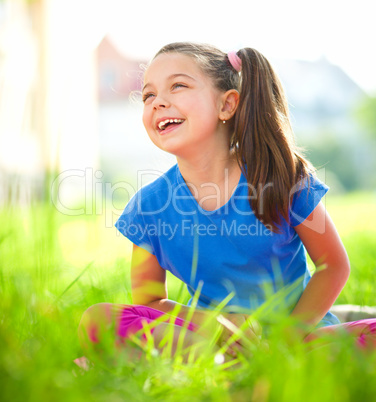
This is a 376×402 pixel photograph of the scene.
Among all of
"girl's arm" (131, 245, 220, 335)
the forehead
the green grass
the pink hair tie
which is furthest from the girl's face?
the green grass

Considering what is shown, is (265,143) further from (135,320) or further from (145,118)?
(135,320)

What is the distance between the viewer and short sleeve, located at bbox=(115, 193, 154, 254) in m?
1.55

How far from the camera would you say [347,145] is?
14.5 meters

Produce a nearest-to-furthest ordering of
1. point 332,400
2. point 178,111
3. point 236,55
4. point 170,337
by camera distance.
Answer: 1. point 332,400
2. point 170,337
3. point 178,111
4. point 236,55

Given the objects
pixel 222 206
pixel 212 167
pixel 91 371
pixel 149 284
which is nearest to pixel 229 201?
pixel 222 206

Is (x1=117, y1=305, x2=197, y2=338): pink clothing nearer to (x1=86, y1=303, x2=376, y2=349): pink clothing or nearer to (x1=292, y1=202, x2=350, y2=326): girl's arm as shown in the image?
(x1=86, y1=303, x2=376, y2=349): pink clothing

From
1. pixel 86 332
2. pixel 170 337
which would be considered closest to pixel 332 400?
pixel 170 337

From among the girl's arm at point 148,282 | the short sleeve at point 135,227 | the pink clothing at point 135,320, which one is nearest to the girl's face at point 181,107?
the short sleeve at point 135,227

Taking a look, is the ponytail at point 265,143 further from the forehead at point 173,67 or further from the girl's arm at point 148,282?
the girl's arm at point 148,282

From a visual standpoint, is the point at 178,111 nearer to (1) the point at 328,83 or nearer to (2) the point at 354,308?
(2) the point at 354,308

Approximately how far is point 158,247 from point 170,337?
62 centimetres

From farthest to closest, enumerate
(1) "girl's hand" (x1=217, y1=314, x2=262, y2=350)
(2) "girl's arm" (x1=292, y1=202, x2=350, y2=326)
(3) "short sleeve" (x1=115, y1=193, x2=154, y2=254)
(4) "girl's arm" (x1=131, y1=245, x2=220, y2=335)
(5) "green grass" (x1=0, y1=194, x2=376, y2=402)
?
1. (3) "short sleeve" (x1=115, y1=193, x2=154, y2=254)
2. (4) "girl's arm" (x1=131, y1=245, x2=220, y2=335)
3. (2) "girl's arm" (x1=292, y1=202, x2=350, y2=326)
4. (1) "girl's hand" (x1=217, y1=314, x2=262, y2=350)
5. (5) "green grass" (x1=0, y1=194, x2=376, y2=402)

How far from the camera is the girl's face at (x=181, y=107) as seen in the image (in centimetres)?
150

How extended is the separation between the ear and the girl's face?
0.05 feet
